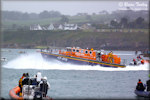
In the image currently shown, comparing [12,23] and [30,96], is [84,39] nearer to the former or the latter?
[12,23]

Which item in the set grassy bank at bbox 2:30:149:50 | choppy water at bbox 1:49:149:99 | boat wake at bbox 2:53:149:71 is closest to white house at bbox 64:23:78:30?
grassy bank at bbox 2:30:149:50

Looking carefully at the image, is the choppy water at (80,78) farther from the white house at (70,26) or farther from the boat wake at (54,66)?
the white house at (70,26)

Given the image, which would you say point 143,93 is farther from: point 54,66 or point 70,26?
→ point 70,26

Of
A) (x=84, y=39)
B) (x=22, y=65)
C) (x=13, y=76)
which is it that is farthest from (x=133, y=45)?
(x=13, y=76)

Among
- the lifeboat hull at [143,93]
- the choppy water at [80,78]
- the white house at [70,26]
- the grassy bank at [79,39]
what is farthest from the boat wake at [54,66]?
the white house at [70,26]

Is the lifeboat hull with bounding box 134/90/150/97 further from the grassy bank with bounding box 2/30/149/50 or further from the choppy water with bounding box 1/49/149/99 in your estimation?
the grassy bank with bounding box 2/30/149/50

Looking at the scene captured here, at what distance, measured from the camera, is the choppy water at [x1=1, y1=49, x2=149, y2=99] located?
25.1 m

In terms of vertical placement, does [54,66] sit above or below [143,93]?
above

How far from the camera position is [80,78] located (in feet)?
108

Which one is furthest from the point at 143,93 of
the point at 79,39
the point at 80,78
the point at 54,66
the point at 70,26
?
the point at 70,26

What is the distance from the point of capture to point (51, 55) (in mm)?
39406

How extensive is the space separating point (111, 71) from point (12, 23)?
251ft

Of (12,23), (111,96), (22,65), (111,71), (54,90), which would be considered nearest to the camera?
(111,96)

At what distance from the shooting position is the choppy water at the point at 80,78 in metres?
25.1
